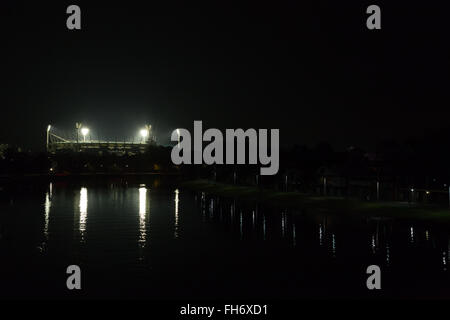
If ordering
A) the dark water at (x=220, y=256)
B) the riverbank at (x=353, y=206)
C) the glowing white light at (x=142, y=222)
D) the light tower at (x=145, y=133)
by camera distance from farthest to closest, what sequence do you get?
the light tower at (x=145, y=133)
the riverbank at (x=353, y=206)
the glowing white light at (x=142, y=222)
the dark water at (x=220, y=256)

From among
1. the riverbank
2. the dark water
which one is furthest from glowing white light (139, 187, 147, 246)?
the riverbank

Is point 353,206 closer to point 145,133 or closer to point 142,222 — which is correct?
point 142,222

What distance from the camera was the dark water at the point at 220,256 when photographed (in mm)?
12906

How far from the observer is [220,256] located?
17.3 meters

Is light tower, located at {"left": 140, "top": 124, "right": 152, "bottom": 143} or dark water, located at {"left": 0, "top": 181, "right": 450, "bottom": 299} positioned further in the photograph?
light tower, located at {"left": 140, "top": 124, "right": 152, "bottom": 143}

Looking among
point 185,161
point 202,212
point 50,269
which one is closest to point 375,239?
point 50,269

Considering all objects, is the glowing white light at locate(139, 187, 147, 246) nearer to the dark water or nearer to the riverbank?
the dark water

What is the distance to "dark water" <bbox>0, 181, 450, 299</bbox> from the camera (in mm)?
12906

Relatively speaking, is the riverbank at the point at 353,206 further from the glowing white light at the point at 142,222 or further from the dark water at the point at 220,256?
Result: the glowing white light at the point at 142,222

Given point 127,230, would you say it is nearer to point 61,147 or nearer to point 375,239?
point 375,239

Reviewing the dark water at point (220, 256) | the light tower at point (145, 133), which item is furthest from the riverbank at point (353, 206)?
the light tower at point (145, 133)

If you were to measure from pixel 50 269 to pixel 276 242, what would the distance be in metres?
8.25

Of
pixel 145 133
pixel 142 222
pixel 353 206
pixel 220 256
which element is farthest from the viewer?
pixel 145 133

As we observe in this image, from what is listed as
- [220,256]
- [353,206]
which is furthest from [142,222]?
[353,206]
